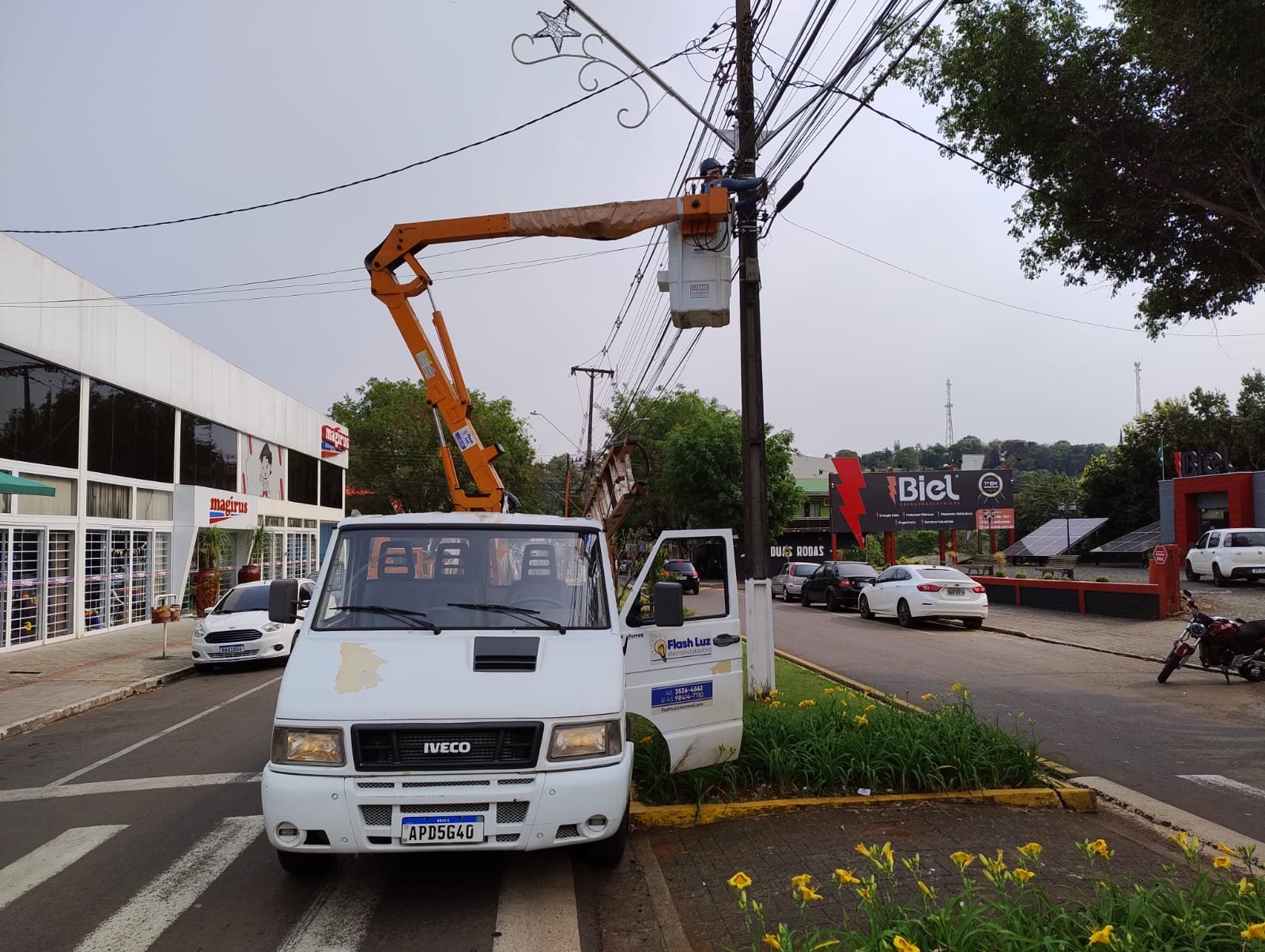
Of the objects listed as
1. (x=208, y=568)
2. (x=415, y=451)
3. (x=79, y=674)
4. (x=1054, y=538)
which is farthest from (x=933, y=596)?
(x=415, y=451)

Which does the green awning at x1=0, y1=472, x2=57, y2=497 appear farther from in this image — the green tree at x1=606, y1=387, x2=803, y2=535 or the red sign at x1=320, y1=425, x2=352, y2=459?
the green tree at x1=606, y1=387, x2=803, y2=535

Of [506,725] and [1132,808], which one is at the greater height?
[506,725]

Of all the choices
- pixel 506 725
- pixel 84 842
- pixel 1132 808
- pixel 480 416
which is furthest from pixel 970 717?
pixel 480 416

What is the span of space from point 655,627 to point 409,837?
205cm

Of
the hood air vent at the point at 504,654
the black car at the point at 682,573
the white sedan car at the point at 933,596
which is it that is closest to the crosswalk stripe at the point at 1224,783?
the hood air vent at the point at 504,654

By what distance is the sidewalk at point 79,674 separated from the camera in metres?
11.0

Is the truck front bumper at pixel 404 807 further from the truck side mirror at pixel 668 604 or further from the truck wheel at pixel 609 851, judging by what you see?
the truck side mirror at pixel 668 604

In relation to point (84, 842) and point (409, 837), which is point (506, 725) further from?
point (84, 842)

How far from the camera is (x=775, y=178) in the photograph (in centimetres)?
1038

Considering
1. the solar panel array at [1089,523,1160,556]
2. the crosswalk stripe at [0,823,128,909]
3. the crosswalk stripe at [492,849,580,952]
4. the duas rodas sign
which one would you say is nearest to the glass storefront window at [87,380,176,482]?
the crosswalk stripe at [0,823,128,909]

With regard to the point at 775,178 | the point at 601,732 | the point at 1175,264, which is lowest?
the point at 601,732

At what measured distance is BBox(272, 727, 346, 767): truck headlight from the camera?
4352 mm

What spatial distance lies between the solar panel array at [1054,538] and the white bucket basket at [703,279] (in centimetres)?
4128

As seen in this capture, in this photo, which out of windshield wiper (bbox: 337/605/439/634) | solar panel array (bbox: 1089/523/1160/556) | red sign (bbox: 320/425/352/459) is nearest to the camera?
windshield wiper (bbox: 337/605/439/634)
